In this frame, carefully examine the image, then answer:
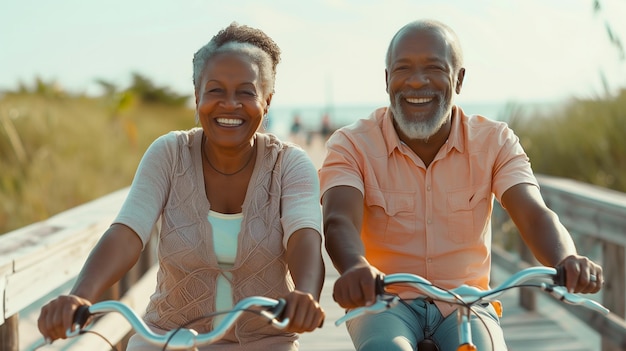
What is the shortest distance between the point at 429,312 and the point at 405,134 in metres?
0.60

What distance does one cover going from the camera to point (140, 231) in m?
2.64

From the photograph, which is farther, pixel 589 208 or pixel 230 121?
pixel 589 208

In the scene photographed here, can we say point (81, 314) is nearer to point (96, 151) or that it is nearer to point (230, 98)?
point (230, 98)

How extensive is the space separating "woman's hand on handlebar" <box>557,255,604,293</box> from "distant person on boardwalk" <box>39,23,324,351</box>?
677mm

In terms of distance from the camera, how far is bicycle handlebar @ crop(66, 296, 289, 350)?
193 cm

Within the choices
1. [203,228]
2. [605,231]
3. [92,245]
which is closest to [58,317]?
[203,228]

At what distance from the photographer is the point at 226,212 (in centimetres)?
276

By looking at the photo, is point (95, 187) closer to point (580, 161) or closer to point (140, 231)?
point (580, 161)

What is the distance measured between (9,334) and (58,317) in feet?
4.30

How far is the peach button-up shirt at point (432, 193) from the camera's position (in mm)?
2943

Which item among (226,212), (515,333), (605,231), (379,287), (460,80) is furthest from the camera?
(515,333)

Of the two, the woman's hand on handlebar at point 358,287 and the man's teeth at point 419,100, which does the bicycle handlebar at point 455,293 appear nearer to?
the woman's hand on handlebar at point 358,287

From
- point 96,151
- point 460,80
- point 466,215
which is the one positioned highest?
point 460,80

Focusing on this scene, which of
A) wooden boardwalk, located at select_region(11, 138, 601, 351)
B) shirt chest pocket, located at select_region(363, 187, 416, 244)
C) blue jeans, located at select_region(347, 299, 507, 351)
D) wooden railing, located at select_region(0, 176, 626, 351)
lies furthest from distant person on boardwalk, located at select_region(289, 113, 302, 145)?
blue jeans, located at select_region(347, 299, 507, 351)
